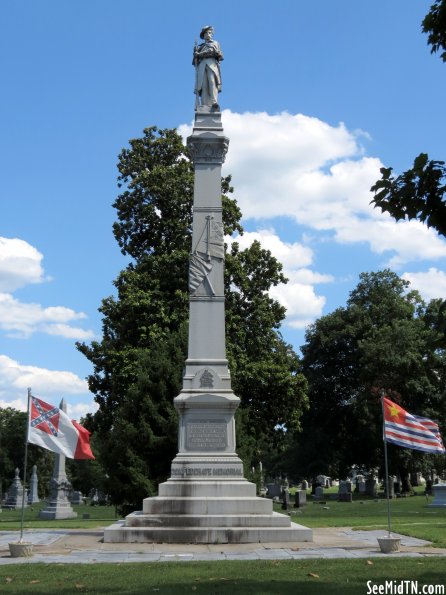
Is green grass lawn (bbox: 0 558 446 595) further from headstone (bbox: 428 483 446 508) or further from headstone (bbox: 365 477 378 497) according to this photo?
headstone (bbox: 365 477 378 497)

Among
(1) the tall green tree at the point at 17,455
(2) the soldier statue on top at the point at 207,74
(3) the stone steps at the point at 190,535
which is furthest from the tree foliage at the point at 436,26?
(1) the tall green tree at the point at 17,455

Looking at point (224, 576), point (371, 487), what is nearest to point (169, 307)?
point (224, 576)

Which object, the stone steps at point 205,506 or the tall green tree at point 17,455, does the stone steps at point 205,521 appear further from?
the tall green tree at point 17,455

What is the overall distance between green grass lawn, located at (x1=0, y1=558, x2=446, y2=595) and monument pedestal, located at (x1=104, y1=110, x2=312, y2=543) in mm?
3599

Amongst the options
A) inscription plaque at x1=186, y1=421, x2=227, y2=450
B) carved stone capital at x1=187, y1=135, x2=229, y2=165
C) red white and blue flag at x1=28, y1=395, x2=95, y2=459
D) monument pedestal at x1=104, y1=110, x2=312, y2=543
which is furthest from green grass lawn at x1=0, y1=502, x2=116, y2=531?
carved stone capital at x1=187, y1=135, x2=229, y2=165

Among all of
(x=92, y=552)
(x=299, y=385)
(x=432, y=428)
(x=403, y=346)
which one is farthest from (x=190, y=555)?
(x=403, y=346)

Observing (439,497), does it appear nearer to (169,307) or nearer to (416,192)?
(169,307)

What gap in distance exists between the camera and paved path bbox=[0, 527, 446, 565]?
11378 mm

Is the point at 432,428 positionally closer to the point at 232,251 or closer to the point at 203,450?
the point at 203,450

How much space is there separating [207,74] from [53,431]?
11335 millimetres

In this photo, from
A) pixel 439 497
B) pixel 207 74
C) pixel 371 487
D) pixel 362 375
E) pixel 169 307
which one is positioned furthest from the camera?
pixel 371 487

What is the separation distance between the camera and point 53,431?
13.5 meters

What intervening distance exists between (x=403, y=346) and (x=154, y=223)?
2107cm

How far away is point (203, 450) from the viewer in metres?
16.0
